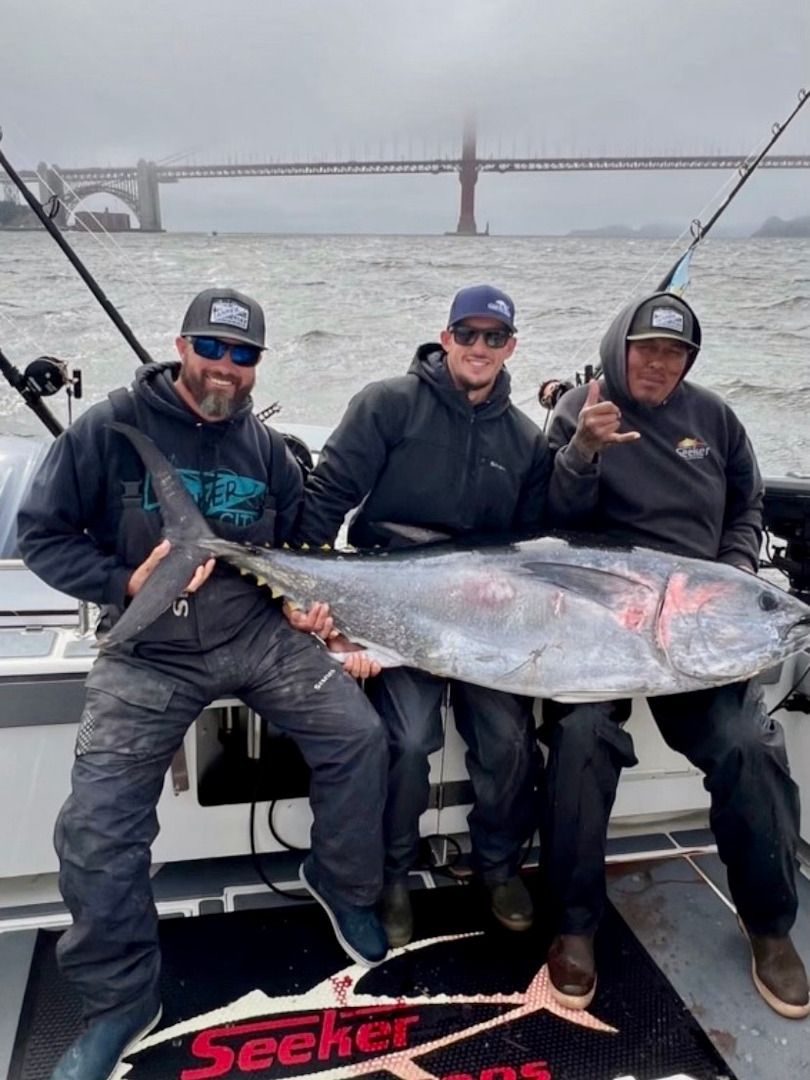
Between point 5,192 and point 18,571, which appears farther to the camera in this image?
point 5,192

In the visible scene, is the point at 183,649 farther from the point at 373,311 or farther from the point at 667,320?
the point at 373,311

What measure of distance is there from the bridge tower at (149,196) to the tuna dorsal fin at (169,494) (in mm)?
5522

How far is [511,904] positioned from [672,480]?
1.35m

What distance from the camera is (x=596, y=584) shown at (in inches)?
85.3

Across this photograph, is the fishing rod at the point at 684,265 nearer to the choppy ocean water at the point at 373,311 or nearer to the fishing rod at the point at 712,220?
the fishing rod at the point at 712,220

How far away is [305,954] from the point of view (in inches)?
86.0

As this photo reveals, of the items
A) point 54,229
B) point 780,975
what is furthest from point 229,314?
point 780,975

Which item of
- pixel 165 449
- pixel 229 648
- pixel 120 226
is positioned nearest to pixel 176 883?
pixel 229 648

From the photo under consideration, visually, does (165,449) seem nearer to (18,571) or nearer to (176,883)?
(18,571)

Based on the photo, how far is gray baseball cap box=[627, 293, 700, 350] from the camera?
96.9 inches

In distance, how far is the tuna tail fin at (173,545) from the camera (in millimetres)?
2029

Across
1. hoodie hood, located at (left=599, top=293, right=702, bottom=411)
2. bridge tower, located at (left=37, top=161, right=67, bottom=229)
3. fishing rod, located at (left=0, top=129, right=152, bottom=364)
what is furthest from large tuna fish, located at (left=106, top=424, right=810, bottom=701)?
bridge tower, located at (left=37, top=161, right=67, bottom=229)

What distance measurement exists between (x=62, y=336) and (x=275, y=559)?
11.4 meters

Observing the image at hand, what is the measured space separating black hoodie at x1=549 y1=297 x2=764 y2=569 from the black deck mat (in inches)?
46.5
